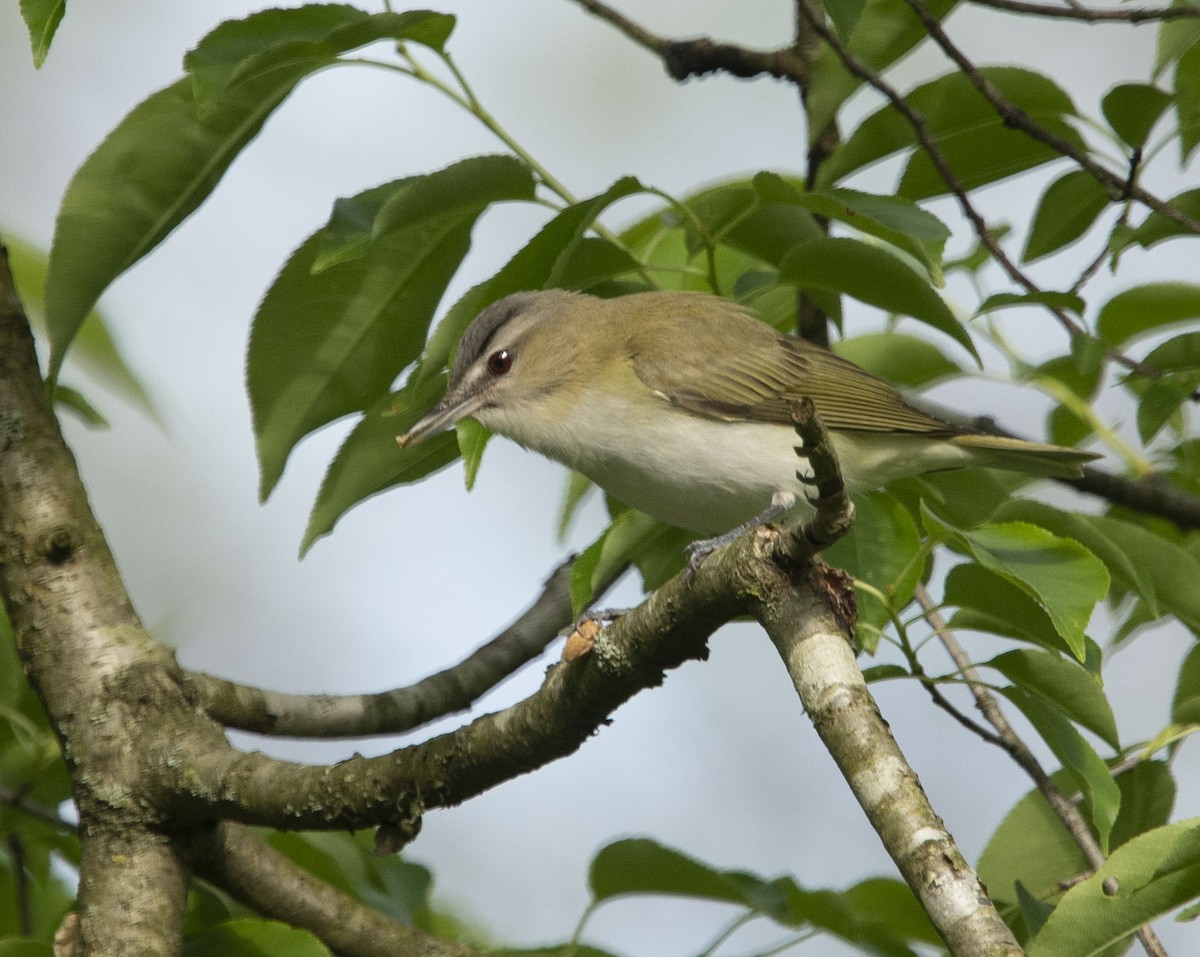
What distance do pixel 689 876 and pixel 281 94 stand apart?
1845mm

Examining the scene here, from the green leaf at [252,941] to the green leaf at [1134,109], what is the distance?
2.44m

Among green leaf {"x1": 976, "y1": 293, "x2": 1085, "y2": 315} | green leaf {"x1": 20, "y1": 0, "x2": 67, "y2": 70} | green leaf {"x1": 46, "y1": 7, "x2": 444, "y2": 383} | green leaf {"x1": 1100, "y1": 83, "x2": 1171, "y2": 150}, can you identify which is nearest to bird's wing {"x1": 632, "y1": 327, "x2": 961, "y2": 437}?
green leaf {"x1": 976, "y1": 293, "x2": 1085, "y2": 315}

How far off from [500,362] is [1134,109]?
5.56 feet

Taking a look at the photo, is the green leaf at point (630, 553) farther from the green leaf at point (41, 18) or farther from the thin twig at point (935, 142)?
the green leaf at point (41, 18)

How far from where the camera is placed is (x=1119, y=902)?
1.96 m

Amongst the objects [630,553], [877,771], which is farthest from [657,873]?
[877,771]

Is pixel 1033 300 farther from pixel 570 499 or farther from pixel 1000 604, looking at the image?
pixel 570 499

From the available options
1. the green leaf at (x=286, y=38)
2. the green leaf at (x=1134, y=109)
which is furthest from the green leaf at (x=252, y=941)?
the green leaf at (x=1134, y=109)

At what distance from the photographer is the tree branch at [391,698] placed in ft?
9.55

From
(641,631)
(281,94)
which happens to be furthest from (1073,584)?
(281,94)

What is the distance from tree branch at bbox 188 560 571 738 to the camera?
2912 mm

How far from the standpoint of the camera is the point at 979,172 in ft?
10.3

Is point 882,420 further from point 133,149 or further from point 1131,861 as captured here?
point 133,149

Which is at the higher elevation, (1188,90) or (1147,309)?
(1188,90)
